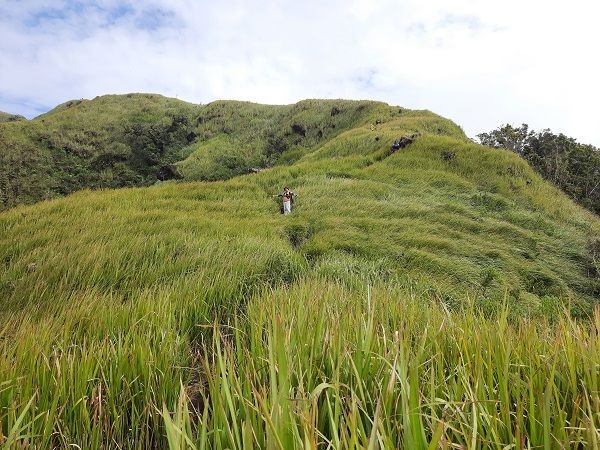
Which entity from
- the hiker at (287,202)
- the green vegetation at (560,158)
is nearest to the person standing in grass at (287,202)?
the hiker at (287,202)

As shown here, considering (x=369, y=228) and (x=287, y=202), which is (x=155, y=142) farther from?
(x=369, y=228)

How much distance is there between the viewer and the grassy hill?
146 centimetres

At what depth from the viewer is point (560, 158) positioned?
1264 inches

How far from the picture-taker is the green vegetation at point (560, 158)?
2995cm

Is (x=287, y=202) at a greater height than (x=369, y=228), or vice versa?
(x=287, y=202)

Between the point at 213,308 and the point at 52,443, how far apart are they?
7.56 feet

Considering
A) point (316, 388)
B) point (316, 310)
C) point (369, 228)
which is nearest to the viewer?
point (316, 388)

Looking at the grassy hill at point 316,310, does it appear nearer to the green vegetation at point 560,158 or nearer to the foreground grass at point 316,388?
the foreground grass at point 316,388

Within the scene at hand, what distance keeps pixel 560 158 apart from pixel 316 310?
37.2 m

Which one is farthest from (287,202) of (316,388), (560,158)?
(560,158)

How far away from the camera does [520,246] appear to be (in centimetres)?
1084

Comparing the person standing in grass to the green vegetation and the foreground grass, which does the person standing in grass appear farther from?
the green vegetation

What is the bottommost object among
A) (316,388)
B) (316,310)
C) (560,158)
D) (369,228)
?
(369,228)

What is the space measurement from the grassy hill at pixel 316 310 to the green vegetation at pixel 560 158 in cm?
1631
